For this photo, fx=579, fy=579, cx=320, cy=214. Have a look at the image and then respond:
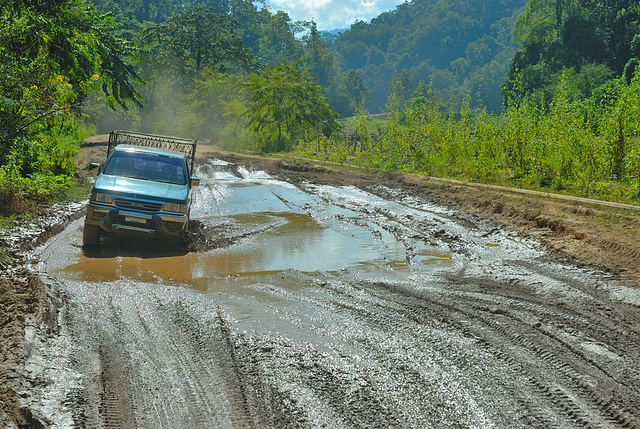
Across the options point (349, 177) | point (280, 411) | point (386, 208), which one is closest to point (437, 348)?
point (280, 411)

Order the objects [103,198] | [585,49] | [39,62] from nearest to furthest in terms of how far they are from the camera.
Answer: [103,198], [39,62], [585,49]

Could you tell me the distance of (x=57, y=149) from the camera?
1542cm

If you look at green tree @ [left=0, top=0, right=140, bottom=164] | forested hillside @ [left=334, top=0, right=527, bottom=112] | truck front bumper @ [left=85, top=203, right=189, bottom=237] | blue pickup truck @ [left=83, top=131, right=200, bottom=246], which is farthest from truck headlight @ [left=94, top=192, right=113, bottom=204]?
forested hillside @ [left=334, top=0, right=527, bottom=112]

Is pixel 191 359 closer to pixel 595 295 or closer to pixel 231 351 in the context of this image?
pixel 231 351

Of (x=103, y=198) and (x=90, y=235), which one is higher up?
(x=103, y=198)

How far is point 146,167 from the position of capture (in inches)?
438

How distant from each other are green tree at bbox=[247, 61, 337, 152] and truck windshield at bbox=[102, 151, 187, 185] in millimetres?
26224

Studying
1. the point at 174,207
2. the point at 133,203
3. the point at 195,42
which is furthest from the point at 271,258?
the point at 195,42

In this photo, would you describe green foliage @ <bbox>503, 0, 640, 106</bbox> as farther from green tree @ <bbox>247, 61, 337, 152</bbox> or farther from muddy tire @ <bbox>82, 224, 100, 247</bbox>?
muddy tire @ <bbox>82, 224, 100, 247</bbox>

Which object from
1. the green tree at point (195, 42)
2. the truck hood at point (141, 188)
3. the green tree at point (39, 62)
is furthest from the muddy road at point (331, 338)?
the green tree at point (195, 42)

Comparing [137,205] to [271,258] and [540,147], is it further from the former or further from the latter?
[540,147]

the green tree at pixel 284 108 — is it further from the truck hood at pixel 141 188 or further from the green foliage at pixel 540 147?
the truck hood at pixel 141 188

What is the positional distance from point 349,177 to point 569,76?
2998cm

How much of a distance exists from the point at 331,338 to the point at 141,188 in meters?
Answer: 5.48
